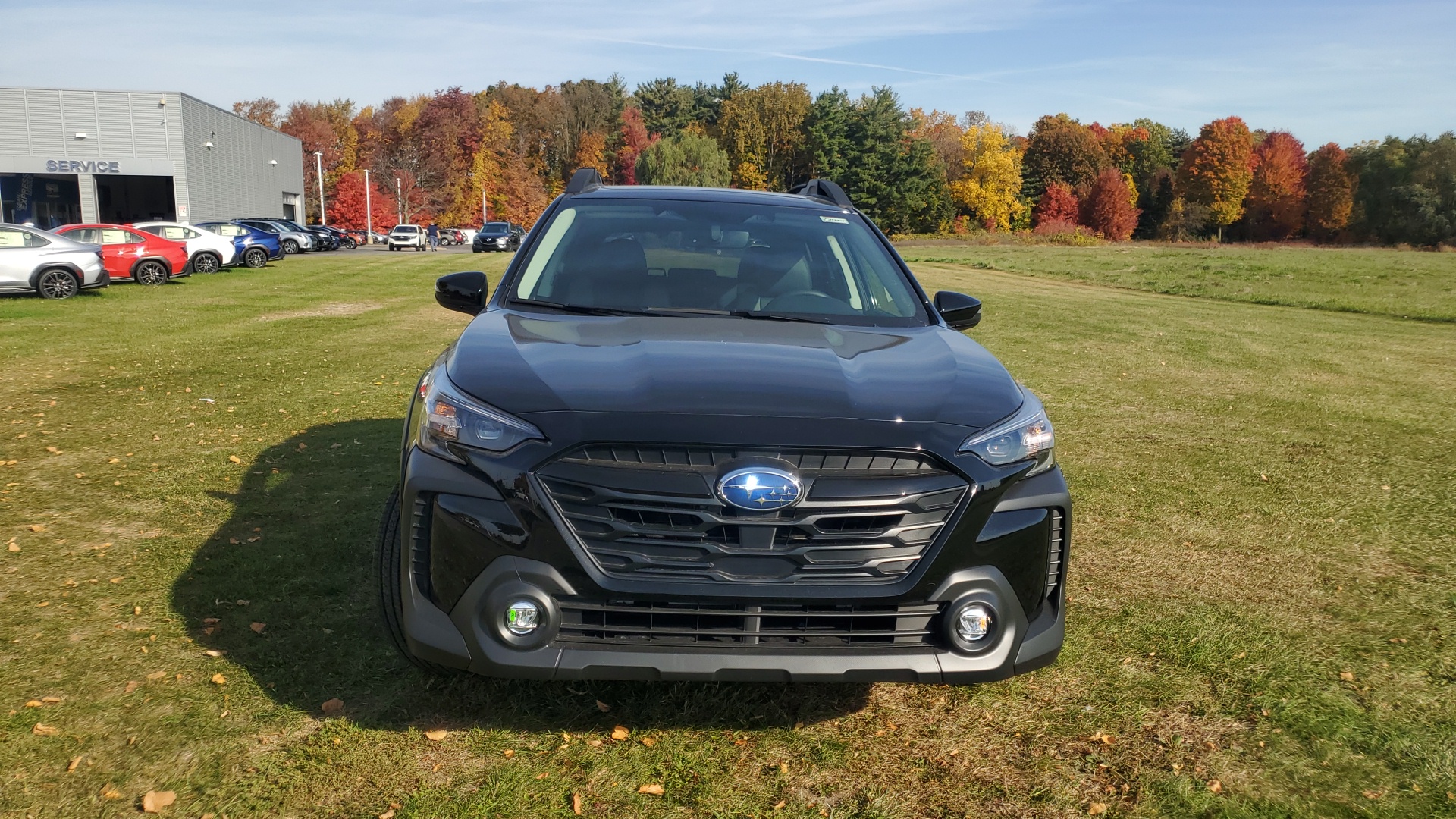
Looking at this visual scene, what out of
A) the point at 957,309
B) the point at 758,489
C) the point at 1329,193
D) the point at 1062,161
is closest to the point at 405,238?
the point at 957,309

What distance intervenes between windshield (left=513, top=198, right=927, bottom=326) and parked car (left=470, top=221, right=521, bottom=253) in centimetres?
5192

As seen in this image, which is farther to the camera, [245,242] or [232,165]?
[232,165]

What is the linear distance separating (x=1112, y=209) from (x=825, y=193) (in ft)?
335

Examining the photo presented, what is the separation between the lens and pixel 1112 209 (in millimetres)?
99625

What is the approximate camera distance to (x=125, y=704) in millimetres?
3408

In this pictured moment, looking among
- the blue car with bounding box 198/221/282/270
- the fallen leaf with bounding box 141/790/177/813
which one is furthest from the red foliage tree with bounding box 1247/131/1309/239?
the fallen leaf with bounding box 141/790/177/813

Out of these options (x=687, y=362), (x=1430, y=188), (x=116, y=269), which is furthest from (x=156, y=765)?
(x=1430, y=188)

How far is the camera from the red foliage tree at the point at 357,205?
9375 cm

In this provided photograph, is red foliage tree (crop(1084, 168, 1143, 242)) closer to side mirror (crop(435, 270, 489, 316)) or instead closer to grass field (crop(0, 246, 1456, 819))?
grass field (crop(0, 246, 1456, 819))

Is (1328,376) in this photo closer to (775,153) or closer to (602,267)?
(602,267)

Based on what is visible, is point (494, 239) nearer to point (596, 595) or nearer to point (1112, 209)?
point (596, 595)

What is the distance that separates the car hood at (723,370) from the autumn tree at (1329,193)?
103 metres

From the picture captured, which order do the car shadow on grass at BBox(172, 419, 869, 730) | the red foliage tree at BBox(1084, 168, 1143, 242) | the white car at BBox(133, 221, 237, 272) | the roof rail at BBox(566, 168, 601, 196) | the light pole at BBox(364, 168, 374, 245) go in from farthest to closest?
the red foliage tree at BBox(1084, 168, 1143, 242), the light pole at BBox(364, 168, 374, 245), the white car at BBox(133, 221, 237, 272), the roof rail at BBox(566, 168, 601, 196), the car shadow on grass at BBox(172, 419, 869, 730)

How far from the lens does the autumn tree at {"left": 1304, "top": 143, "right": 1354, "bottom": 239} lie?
9444cm
